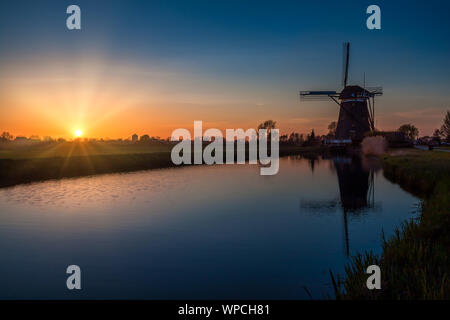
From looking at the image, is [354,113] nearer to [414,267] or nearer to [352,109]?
[352,109]

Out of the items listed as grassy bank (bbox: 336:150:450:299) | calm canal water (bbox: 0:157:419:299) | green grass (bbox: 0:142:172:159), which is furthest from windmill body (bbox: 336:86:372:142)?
grassy bank (bbox: 336:150:450:299)

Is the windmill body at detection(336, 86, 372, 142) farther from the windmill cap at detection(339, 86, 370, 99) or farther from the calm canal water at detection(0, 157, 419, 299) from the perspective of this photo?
the calm canal water at detection(0, 157, 419, 299)

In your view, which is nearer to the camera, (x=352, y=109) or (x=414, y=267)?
(x=414, y=267)

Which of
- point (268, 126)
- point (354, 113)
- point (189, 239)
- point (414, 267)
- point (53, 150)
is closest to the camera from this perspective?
point (414, 267)

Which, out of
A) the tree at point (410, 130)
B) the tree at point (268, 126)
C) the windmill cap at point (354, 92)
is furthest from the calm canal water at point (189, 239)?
the tree at point (410, 130)

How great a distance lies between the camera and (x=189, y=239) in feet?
41.4

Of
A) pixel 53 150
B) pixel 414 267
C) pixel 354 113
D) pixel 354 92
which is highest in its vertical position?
pixel 354 92

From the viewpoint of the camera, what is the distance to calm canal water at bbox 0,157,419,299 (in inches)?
336

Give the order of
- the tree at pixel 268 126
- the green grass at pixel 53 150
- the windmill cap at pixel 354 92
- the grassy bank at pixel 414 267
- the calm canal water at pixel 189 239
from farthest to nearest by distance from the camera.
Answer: the tree at pixel 268 126, the windmill cap at pixel 354 92, the green grass at pixel 53 150, the calm canal water at pixel 189 239, the grassy bank at pixel 414 267

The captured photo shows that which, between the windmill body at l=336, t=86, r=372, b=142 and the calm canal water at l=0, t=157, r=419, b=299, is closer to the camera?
the calm canal water at l=0, t=157, r=419, b=299

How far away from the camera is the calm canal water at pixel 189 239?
8.55 metres

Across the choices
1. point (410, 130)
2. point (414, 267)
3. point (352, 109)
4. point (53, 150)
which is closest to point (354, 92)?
point (352, 109)

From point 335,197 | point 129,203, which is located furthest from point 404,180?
point 129,203

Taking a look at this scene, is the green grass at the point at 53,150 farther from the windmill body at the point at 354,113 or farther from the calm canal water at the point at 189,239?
the windmill body at the point at 354,113
